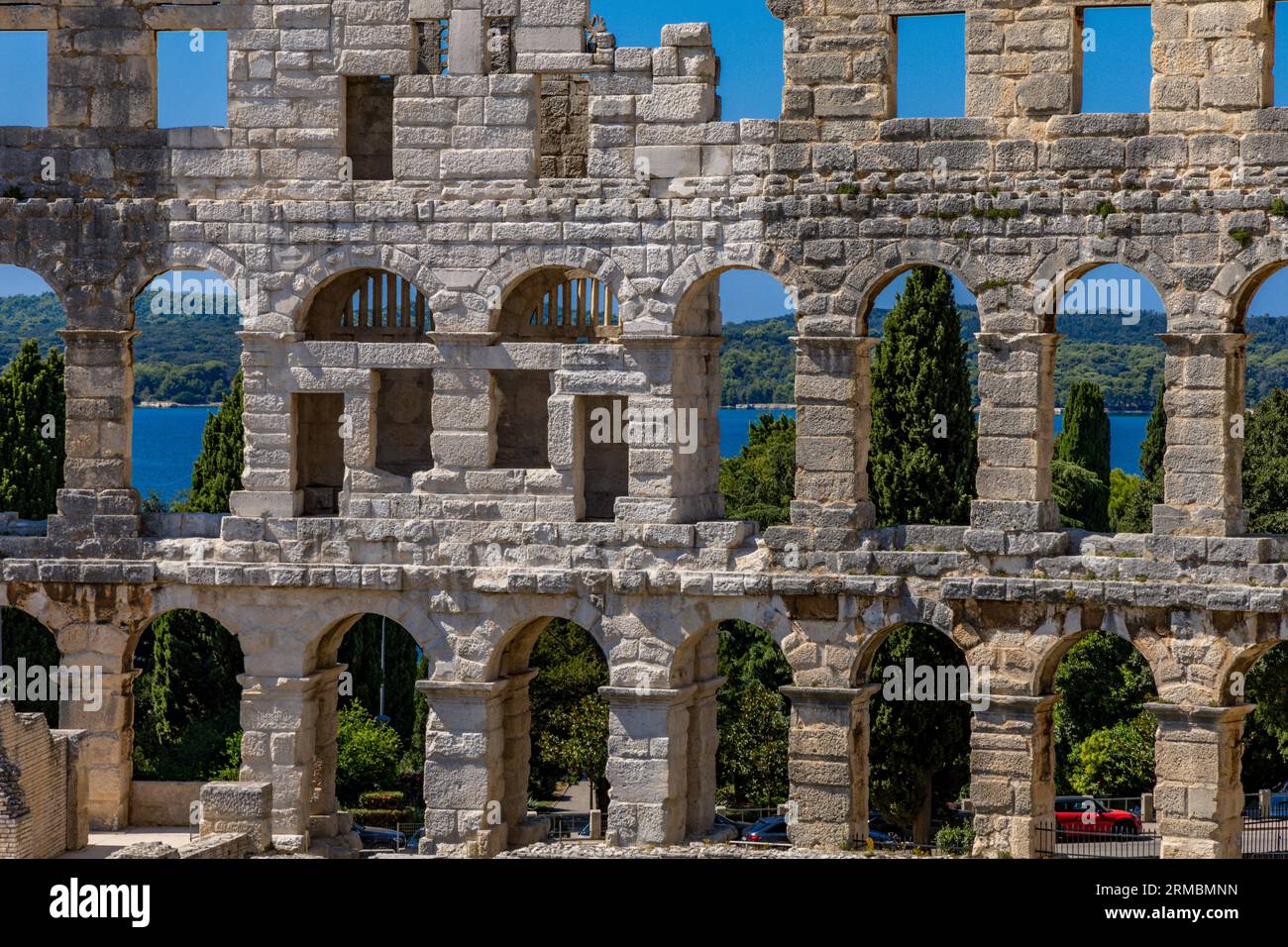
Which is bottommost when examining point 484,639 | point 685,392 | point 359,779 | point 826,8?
point 359,779

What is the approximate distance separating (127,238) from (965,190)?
37.7ft

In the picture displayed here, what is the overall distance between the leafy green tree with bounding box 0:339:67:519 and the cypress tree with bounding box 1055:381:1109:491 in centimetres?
2538

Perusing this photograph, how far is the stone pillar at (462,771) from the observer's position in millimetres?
35125

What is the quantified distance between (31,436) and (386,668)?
9.66 metres

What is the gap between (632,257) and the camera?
34.9 meters

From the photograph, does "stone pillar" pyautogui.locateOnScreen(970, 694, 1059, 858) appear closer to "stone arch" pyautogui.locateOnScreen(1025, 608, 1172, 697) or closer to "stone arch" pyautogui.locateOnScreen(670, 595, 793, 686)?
"stone arch" pyautogui.locateOnScreen(1025, 608, 1172, 697)

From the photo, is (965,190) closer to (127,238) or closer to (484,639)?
(484,639)

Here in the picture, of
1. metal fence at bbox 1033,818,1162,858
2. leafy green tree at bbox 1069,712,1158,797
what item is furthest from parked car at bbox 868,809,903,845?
metal fence at bbox 1033,818,1162,858

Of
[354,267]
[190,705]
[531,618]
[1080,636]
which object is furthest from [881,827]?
[354,267]

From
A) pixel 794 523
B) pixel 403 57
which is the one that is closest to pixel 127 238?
pixel 403 57

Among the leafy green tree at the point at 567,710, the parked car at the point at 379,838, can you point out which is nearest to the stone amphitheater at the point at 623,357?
the parked car at the point at 379,838

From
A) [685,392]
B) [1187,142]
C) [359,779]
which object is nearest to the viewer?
[1187,142]

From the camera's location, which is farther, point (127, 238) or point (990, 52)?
point (127, 238)

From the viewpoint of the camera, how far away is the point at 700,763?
3591cm
